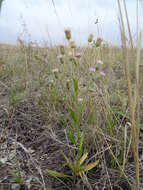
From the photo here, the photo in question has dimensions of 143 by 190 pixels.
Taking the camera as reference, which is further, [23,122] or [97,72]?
[23,122]

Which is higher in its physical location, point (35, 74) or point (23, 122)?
point (35, 74)

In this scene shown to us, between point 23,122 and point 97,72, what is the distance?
0.51m

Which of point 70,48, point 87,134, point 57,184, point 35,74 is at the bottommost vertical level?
point 57,184

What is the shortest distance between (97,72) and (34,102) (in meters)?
0.53

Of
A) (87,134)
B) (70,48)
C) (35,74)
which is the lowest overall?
(87,134)

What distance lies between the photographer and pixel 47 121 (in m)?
1.03

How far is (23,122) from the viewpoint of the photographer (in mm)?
1049

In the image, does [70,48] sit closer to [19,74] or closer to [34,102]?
[34,102]

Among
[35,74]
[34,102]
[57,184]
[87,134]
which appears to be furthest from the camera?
[35,74]

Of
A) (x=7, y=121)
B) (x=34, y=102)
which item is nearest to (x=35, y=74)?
(x=34, y=102)

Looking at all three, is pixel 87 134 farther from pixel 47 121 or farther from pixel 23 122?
pixel 23 122

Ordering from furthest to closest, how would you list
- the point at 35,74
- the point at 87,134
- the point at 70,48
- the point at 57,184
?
the point at 35,74, the point at 70,48, the point at 87,134, the point at 57,184

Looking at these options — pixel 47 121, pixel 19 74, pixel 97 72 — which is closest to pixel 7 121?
pixel 47 121

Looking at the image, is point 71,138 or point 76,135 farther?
point 76,135
